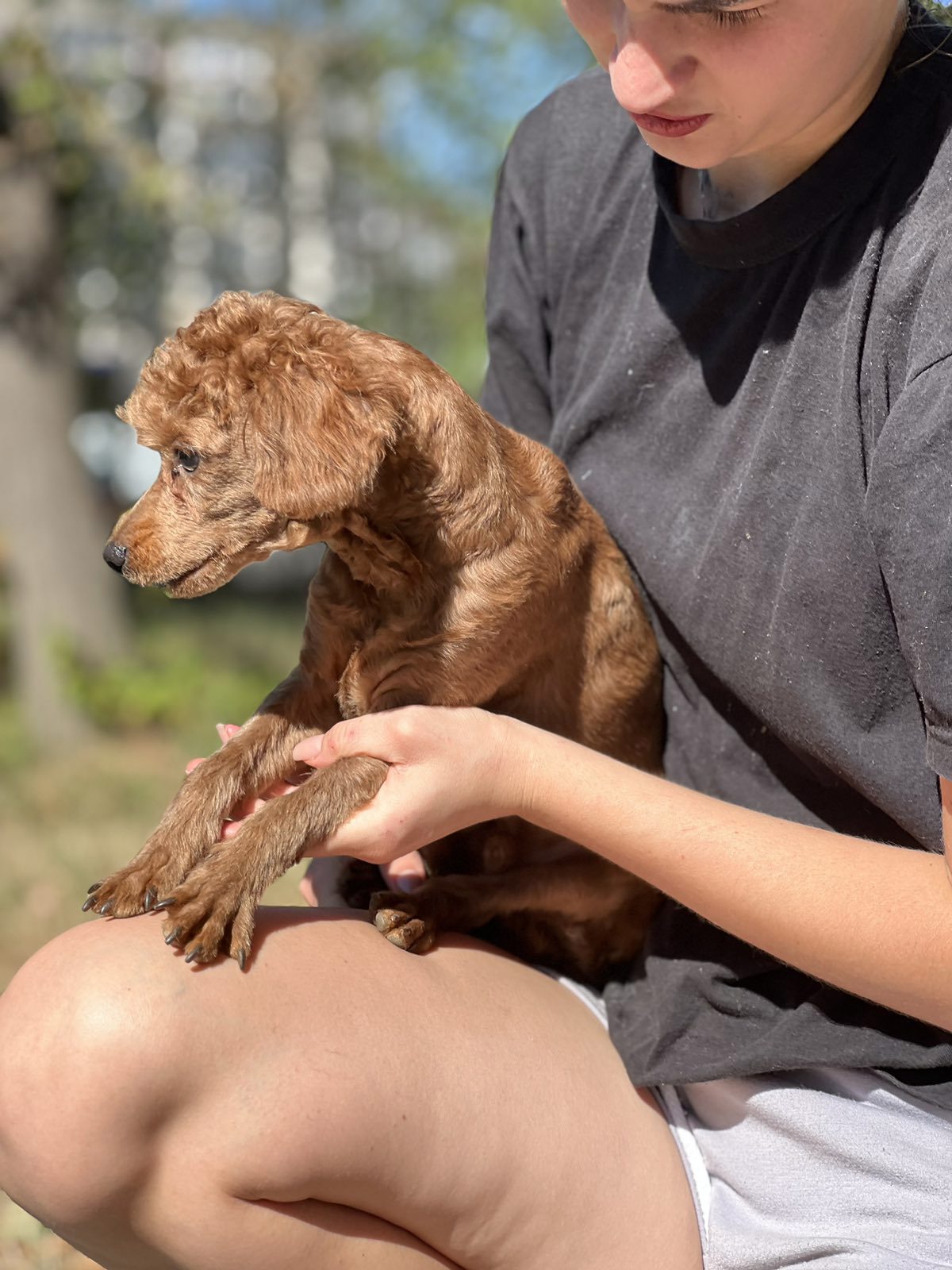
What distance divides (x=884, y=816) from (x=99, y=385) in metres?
13.0

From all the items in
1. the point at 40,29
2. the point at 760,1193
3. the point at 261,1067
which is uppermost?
the point at 40,29

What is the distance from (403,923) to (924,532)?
1211 millimetres

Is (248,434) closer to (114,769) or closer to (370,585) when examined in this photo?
A: (370,585)

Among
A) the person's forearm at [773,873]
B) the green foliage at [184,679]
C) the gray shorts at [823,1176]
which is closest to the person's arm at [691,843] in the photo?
the person's forearm at [773,873]

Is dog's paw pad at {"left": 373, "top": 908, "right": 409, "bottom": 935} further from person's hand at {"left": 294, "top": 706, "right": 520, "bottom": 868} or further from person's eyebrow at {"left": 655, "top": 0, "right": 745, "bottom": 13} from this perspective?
person's eyebrow at {"left": 655, "top": 0, "right": 745, "bottom": 13}

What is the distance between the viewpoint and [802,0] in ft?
7.07

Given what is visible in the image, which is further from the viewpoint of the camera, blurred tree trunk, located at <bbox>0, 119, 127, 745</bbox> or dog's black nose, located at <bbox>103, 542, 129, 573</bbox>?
blurred tree trunk, located at <bbox>0, 119, 127, 745</bbox>

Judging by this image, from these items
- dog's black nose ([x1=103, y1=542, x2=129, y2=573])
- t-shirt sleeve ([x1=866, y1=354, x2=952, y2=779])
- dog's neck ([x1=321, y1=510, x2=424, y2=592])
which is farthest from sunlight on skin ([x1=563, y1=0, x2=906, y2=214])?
dog's black nose ([x1=103, y1=542, x2=129, y2=573])

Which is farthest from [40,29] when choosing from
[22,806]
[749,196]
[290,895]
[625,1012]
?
[625,1012]

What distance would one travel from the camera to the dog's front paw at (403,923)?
2570 millimetres

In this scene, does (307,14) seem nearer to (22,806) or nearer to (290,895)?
(22,806)

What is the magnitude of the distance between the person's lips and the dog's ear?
0.67 m

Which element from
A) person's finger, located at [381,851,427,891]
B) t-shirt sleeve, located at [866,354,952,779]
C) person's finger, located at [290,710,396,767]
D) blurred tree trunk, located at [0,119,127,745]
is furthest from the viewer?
blurred tree trunk, located at [0,119,127,745]

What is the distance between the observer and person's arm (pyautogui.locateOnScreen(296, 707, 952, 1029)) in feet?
7.27
